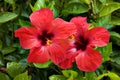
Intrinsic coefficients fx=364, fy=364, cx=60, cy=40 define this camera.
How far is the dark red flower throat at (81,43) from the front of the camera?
885 millimetres

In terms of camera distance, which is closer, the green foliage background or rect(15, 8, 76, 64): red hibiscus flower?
rect(15, 8, 76, 64): red hibiscus flower

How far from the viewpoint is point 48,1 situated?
1.04 metres

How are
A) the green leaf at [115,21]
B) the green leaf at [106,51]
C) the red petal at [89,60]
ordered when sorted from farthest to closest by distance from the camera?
the green leaf at [115,21] → the green leaf at [106,51] → the red petal at [89,60]

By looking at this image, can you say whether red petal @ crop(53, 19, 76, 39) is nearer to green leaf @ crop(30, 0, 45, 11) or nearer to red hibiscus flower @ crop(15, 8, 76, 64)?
red hibiscus flower @ crop(15, 8, 76, 64)

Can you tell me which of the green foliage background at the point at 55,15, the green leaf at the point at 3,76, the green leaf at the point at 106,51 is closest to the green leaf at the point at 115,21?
the green foliage background at the point at 55,15

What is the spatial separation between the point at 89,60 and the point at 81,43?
0.25 feet

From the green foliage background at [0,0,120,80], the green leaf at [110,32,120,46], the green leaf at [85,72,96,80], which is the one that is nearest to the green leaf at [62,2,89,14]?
the green foliage background at [0,0,120,80]

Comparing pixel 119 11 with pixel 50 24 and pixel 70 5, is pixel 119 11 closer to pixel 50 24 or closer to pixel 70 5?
pixel 70 5

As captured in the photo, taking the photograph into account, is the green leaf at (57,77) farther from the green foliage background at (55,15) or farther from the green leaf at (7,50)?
the green leaf at (7,50)

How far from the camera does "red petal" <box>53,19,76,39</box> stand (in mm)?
856

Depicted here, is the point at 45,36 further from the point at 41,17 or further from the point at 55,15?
the point at 55,15

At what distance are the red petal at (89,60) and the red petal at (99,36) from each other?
0.8 inches

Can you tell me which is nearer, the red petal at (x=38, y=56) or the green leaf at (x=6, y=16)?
the red petal at (x=38, y=56)

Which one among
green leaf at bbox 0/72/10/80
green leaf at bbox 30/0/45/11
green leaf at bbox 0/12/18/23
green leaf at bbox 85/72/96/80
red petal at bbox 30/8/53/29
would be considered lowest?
green leaf at bbox 0/72/10/80
